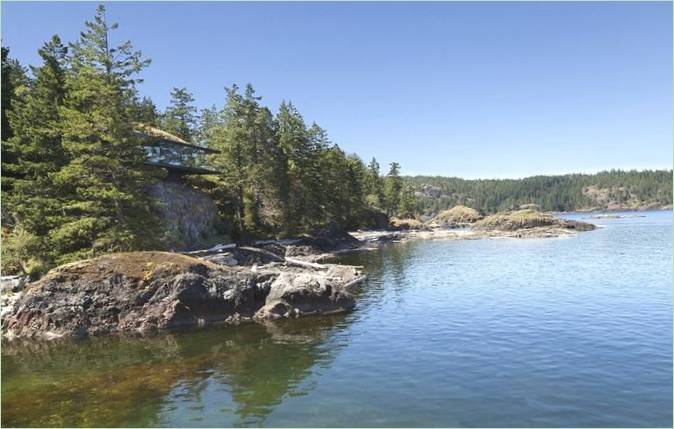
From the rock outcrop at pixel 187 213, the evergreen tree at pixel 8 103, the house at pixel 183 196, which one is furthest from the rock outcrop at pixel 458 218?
the evergreen tree at pixel 8 103

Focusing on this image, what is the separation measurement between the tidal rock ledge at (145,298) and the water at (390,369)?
176cm

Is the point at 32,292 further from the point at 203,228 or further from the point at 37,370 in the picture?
the point at 203,228

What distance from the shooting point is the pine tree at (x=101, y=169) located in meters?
34.6

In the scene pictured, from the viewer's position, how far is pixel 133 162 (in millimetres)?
37562

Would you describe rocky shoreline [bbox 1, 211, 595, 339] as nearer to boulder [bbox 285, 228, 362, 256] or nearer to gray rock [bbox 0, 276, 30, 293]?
gray rock [bbox 0, 276, 30, 293]

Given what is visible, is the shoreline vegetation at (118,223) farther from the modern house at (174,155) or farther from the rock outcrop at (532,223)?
the rock outcrop at (532,223)

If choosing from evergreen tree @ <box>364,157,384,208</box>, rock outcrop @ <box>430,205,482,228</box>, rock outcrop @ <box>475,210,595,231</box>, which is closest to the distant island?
evergreen tree @ <box>364,157,384,208</box>

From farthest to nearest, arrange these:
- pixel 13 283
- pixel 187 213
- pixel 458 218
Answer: pixel 458 218 → pixel 187 213 → pixel 13 283

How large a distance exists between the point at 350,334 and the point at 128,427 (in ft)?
42.3

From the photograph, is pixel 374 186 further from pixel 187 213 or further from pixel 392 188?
pixel 187 213

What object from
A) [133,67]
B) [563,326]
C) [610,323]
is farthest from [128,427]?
[133,67]

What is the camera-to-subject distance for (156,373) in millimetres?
20125

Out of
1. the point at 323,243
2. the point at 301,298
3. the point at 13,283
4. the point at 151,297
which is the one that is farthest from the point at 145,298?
the point at 323,243

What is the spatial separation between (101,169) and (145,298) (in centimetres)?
1348
